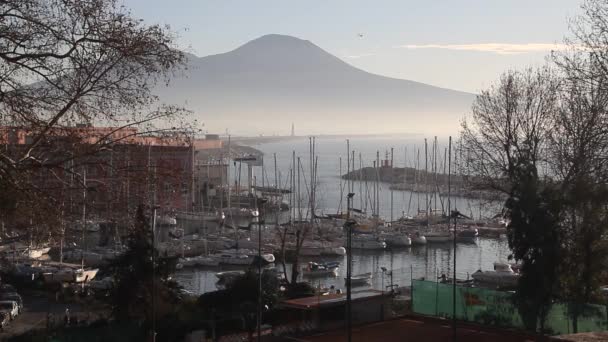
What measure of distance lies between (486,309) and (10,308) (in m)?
11.0

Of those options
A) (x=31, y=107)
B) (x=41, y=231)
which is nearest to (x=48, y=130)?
(x=31, y=107)

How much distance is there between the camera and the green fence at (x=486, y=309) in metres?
11.5

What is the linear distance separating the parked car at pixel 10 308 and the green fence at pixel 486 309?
30.4 feet

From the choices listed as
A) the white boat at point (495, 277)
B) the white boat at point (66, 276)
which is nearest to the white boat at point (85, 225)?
the white boat at point (66, 276)

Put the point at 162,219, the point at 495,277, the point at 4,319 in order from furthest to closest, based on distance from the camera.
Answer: the point at 495,277 → the point at 4,319 → the point at 162,219

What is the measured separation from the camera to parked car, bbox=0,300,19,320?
16.8 m

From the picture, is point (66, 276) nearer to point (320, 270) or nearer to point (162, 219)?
point (320, 270)

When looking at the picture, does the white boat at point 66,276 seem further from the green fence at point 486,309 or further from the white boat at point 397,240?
the white boat at point 397,240

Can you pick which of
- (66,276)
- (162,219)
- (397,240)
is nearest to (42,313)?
(66,276)

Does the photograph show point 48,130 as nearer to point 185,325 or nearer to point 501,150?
point 185,325

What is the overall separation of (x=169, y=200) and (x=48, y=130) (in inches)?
36.1

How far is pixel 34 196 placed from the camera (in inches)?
185

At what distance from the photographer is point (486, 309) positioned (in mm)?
12664

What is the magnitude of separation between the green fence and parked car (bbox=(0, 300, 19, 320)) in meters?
9.26
